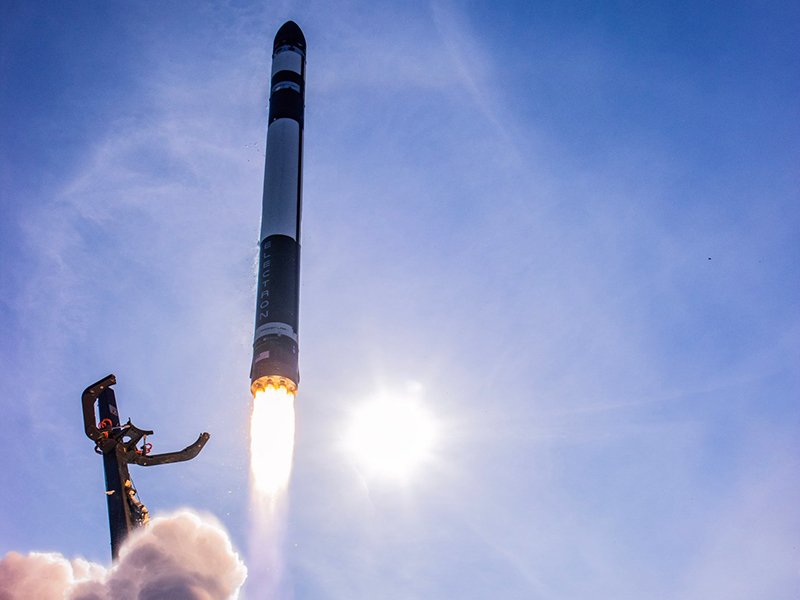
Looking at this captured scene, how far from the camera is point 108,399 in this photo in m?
33.9

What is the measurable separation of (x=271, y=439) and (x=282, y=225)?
29.6 ft

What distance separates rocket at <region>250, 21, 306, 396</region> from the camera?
32.0 meters

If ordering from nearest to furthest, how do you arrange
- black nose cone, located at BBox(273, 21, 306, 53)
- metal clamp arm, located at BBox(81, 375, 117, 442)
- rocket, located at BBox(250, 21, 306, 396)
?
rocket, located at BBox(250, 21, 306, 396) → metal clamp arm, located at BBox(81, 375, 117, 442) → black nose cone, located at BBox(273, 21, 306, 53)

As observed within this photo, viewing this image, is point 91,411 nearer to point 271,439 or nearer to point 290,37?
point 271,439

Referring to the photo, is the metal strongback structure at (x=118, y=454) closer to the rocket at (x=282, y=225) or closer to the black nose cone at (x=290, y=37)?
the rocket at (x=282, y=225)

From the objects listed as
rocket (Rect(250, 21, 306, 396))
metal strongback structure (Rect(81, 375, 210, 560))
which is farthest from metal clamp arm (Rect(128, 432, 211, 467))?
rocket (Rect(250, 21, 306, 396))

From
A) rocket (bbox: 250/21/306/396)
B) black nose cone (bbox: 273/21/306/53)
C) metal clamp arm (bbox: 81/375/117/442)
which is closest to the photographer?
rocket (bbox: 250/21/306/396)

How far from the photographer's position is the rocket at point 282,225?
32031 mm

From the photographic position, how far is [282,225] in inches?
1437

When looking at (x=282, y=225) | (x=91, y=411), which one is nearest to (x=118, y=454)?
(x=91, y=411)

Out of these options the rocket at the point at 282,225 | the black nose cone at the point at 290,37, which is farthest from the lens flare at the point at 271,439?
the black nose cone at the point at 290,37

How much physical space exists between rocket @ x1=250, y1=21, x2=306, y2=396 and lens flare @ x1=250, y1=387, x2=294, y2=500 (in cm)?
118

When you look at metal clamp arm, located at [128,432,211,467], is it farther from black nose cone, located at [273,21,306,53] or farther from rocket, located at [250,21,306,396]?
black nose cone, located at [273,21,306,53]

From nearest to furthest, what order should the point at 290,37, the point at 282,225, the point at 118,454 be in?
1. the point at 118,454
2. the point at 282,225
3. the point at 290,37
